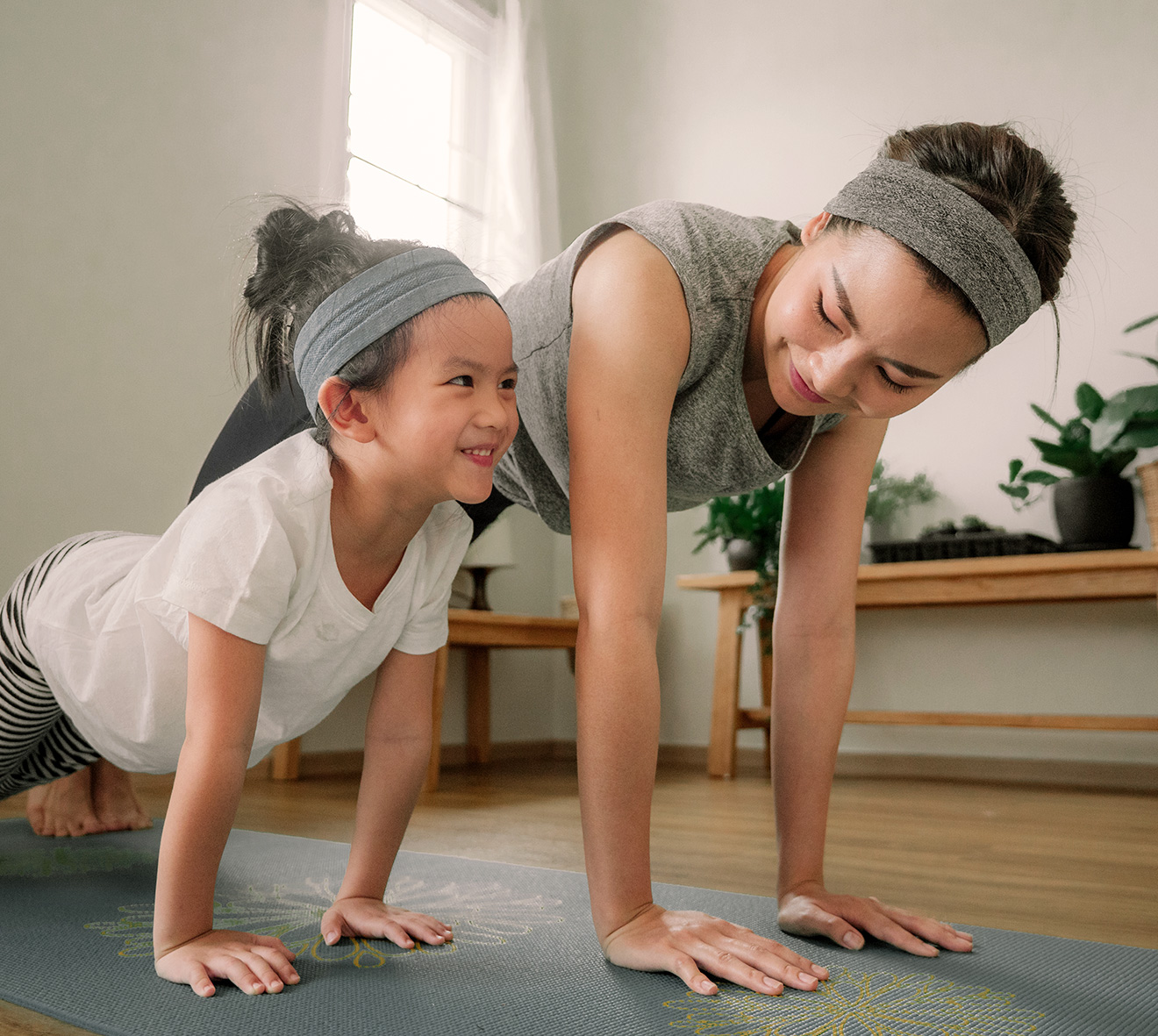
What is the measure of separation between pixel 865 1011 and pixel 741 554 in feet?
6.92

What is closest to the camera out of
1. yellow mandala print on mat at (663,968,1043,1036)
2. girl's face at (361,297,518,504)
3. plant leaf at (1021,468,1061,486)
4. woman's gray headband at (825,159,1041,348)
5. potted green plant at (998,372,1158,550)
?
yellow mandala print on mat at (663,968,1043,1036)

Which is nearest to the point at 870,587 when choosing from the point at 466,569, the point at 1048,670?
the point at 1048,670

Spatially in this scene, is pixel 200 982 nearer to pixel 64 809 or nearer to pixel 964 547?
pixel 64 809

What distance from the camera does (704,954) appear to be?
74 centimetres

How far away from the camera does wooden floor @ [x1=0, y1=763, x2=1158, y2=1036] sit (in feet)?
3.54

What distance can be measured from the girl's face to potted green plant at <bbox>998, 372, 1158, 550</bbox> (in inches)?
70.6

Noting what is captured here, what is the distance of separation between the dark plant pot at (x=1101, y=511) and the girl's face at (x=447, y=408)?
1.92 metres

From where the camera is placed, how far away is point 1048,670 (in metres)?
2.55

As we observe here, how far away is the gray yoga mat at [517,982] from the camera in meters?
0.66

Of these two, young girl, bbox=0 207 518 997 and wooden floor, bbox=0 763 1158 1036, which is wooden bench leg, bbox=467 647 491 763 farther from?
young girl, bbox=0 207 518 997

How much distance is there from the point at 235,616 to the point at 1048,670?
234 cm

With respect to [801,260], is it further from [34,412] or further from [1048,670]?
[1048,670]

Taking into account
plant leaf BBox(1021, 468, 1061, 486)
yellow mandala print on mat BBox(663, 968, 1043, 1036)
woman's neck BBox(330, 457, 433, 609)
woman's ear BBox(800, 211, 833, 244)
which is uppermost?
plant leaf BBox(1021, 468, 1061, 486)

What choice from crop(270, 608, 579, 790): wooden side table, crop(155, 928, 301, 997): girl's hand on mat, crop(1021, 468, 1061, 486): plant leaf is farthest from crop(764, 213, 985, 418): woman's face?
crop(1021, 468, 1061, 486): plant leaf
